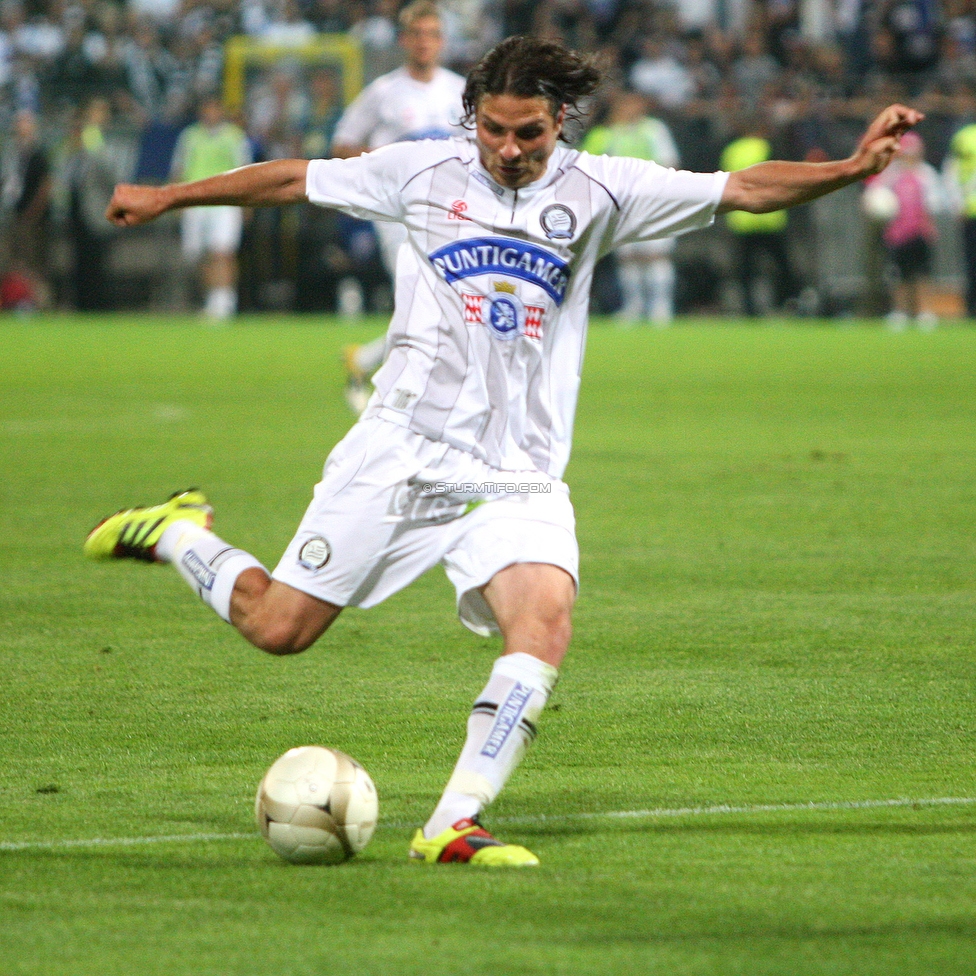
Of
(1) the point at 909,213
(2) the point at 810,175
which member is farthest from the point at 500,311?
(1) the point at 909,213

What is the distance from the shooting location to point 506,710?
460 cm

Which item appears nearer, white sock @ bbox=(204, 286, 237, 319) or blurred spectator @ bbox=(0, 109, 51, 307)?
white sock @ bbox=(204, 286, 237, 319)

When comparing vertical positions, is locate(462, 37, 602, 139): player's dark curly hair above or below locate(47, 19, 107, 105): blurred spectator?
below

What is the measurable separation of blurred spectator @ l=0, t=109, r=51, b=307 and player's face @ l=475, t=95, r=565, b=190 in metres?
24.7

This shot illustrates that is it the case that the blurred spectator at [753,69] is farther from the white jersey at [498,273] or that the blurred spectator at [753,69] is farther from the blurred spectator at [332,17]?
the white jersey at [498,273]

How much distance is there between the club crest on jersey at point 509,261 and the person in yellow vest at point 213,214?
21980 millimetres

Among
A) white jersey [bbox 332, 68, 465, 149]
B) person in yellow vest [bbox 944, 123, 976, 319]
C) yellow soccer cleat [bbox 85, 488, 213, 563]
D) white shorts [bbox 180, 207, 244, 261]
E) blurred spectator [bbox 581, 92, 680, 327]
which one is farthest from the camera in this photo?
white shorts [bbox 180, 207, 244, 261]

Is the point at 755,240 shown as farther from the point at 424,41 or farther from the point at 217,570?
the point at 217,570

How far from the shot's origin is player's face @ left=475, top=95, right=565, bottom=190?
15.8ft

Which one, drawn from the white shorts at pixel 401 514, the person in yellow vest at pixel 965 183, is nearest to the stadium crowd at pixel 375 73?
the person in yellow vest at pixel 965 183

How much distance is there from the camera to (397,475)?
16.2ft

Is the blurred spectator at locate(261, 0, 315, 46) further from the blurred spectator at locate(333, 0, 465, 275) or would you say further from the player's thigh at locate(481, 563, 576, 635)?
the player's thigh at locate(481, 563, 576, 635)

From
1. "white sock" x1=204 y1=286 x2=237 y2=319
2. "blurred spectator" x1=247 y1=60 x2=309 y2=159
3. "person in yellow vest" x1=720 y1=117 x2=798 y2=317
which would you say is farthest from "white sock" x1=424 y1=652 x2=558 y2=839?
"blurred spectator" x1=247 y1=60 x2=309 y2=159

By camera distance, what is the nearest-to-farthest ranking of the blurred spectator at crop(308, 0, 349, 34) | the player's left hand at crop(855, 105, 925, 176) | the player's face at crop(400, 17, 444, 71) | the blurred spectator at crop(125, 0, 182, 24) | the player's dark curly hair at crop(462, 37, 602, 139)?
the player's dark curly hair at crop(462, 37, 602, 139), the player's left hand at crop(855, 105, 925, 176), the player's face at crop(400, 17, 444, 71), the blurred spectator at crop(308, 0, 349, 34), the blurred spectator at crop(125, 0, 182, 24)
